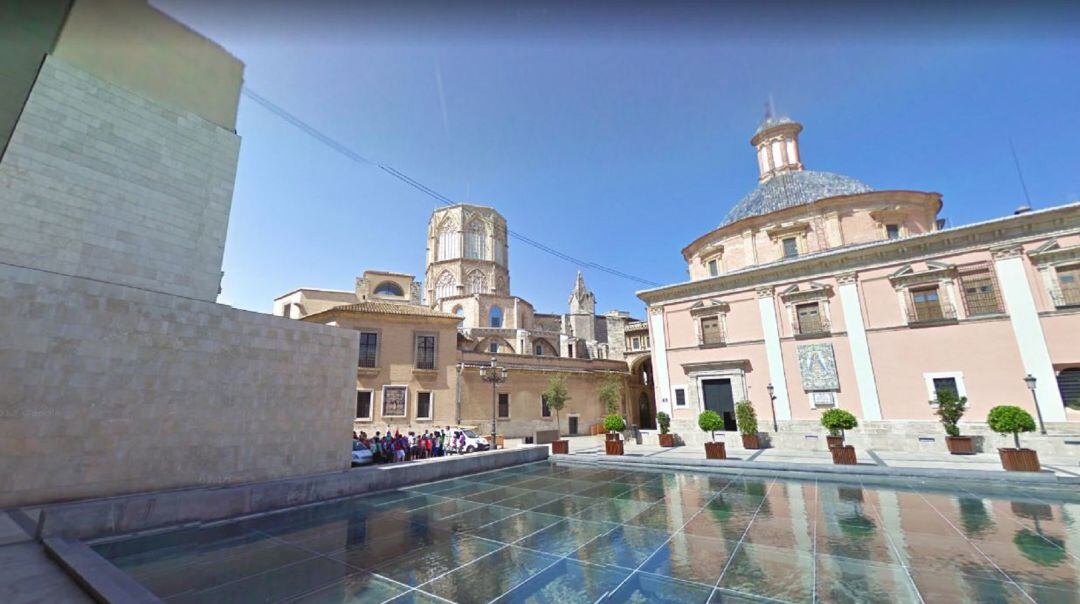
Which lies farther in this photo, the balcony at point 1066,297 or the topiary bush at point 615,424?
the topiary bush at point 615,424

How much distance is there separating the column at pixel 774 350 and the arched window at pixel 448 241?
30510 mm

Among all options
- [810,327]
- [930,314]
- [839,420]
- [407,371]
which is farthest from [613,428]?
[930,314]

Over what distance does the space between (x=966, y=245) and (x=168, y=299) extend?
23888 mm

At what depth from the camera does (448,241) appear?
4331cm

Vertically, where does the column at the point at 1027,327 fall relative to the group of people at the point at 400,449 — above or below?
above

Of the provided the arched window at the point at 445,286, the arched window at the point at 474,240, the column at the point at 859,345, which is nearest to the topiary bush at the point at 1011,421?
the column at the point at 859,345

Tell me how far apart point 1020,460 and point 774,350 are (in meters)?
8.41

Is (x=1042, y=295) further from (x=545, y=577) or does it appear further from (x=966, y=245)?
(x=545, y=577)

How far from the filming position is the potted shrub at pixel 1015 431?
9445mm

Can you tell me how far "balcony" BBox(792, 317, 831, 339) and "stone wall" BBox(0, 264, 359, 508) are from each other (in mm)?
18112

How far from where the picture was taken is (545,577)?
14.0 feet

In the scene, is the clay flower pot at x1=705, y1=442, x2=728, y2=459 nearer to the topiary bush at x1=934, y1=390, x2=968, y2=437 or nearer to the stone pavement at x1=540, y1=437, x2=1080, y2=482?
the stone pavement at x1=540, y1=437, x2=1080, y2=482

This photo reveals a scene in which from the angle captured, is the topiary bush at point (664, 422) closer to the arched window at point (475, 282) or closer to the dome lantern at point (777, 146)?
the dome lantern at point (777, 146)

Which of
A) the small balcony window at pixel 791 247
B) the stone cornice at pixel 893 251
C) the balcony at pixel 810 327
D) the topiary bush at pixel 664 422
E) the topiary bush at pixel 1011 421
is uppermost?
the small balcony window at pixel 791 247
